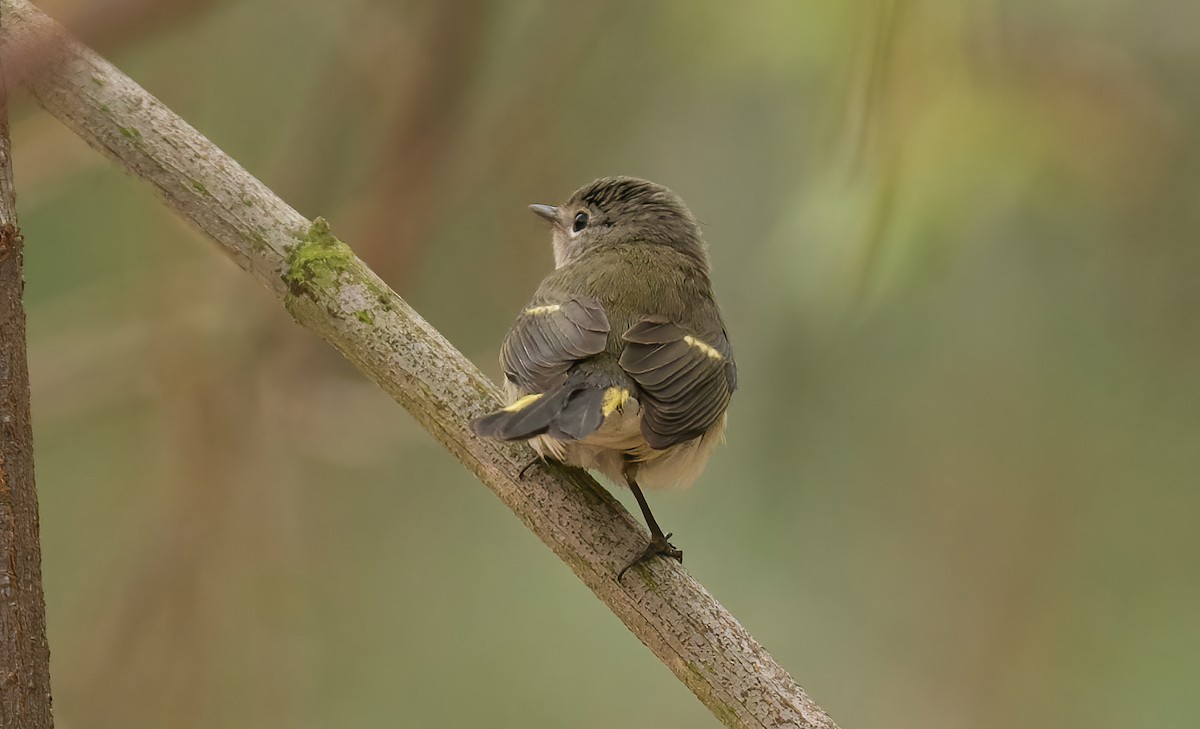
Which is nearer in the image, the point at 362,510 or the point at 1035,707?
the point at 1035,707

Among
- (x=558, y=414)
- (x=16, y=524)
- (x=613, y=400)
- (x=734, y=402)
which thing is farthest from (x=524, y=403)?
(x=734, y=402)

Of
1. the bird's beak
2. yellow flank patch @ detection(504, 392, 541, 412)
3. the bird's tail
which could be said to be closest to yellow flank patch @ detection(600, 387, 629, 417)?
the bird's tail

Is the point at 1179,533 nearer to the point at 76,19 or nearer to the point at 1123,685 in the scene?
the point at 1123,685

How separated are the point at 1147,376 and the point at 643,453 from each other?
1.51 metres

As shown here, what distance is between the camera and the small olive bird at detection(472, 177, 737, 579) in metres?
2.00

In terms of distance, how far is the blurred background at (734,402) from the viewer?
9.48ft

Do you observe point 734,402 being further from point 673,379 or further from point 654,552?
point 654,552

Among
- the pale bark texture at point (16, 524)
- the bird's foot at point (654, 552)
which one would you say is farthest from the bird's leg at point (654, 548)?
the pale bark texture at point (16, 524)

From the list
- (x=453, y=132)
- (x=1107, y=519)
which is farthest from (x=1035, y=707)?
(x=453, y=132)

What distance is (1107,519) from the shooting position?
10.1 ft

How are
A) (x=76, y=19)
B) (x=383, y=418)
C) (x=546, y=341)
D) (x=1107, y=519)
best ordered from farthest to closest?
(x=383, y=418) < (x=1107, y=519) < (x=546, y=341) < (x=76, y=19)

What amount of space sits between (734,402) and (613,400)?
4.26ft

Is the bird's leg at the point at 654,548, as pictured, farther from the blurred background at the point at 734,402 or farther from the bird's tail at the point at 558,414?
the blurred background at the point at 734,402

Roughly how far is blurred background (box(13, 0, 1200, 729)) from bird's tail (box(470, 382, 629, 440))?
2.51 ft
